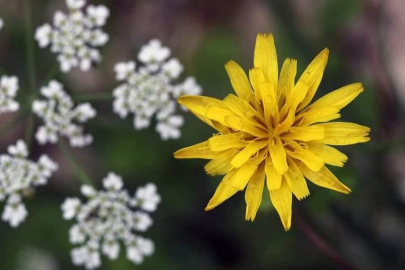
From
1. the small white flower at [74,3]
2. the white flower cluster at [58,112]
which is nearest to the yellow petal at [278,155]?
the white flower cluster at [58,112]

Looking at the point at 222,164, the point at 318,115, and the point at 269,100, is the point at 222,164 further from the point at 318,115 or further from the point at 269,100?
the point at 318,115

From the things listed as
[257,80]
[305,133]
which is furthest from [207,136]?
[305,133]

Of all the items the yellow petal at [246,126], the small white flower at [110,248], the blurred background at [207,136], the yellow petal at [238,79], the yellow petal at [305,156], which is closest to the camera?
the yellow petal at [305,156]

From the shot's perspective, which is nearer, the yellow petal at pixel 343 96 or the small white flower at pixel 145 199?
the yellow petal at pixel 343 96

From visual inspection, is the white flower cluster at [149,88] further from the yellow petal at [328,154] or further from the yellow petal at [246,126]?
the yellow petal at [328,154]

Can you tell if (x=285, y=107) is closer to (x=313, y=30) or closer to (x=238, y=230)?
(x=238, y=230)

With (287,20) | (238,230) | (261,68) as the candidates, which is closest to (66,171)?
(238,230)
